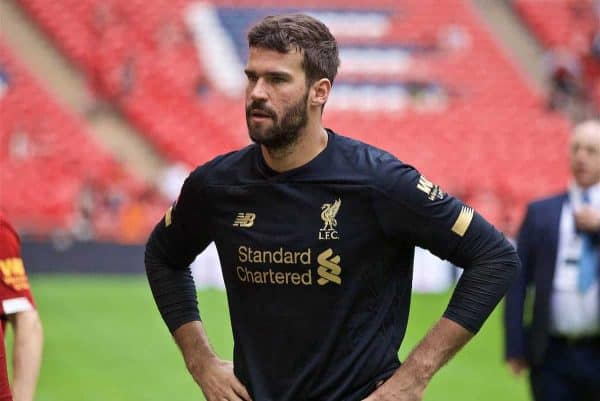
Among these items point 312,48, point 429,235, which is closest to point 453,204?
point 429,235

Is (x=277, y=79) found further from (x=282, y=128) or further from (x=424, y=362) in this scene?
(x=424, y=362)

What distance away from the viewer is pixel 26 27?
20.8 metres

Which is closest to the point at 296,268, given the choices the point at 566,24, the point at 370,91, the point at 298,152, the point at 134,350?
the point at 298,152

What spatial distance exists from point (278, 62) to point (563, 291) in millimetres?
2926

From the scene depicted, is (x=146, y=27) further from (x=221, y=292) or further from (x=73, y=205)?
(x=221, y=292)

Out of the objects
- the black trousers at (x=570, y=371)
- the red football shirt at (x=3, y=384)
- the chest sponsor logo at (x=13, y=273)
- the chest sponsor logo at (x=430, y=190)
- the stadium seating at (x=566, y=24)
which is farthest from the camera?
the stadium seating at (x=566, y=24)

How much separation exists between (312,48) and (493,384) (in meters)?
7.58

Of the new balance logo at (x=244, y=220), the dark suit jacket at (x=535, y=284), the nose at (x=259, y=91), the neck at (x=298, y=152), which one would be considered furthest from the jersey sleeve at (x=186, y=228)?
the dark suit jacket at (x=535, y=284)

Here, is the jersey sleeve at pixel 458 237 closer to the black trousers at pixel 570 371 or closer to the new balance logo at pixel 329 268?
the new balance logo at pixel 329 268

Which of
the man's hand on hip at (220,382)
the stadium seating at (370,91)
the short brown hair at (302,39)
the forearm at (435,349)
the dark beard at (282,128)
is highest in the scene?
the stadium seating at (370,91)

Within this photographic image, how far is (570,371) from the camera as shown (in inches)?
221

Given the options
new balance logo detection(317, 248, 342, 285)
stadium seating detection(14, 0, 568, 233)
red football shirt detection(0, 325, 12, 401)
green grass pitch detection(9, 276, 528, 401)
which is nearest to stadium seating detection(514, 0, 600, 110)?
stadium seating detection(14, 0, 568, 233)

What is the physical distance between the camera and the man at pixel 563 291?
567cm

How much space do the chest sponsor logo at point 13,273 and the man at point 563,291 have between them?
2.68 meters
